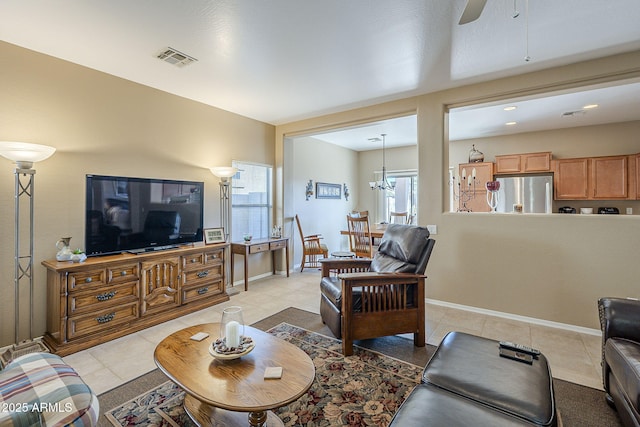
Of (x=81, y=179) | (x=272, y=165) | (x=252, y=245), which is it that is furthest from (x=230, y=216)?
(x=81, y=179)

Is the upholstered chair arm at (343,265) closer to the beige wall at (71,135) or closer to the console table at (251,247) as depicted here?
the console table at (251,247)

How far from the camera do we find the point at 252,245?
4379 millimetres

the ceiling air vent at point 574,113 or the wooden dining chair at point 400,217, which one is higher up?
the ceiling air vent at point 574,113

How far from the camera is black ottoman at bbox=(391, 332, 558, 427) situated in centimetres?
117

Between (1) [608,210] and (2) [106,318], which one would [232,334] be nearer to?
(2) [106,318]

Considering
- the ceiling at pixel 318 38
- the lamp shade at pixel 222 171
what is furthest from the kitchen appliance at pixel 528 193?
the lamp shade at pixel 222 171

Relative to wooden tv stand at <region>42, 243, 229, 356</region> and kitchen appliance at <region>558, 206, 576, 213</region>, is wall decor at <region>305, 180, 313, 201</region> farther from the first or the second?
kitchen appliance at <region>558, 206, 576, 213</region>

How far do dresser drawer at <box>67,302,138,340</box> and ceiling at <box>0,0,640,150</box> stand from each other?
2.46 metres

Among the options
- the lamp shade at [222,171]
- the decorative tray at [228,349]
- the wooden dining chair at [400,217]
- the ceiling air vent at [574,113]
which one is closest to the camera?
the decorative tray at [228,349]

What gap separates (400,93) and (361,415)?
352 centimetres

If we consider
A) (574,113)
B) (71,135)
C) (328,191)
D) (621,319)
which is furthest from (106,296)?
(574,113)

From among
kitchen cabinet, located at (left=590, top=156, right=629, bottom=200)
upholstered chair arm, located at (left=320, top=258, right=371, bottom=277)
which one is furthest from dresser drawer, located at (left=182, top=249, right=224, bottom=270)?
kitchen cabinet, located at (left=590, top=156, right=629, bottom=200)

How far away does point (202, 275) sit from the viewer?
3648 millimetres

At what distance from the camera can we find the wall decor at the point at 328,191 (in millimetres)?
6504
